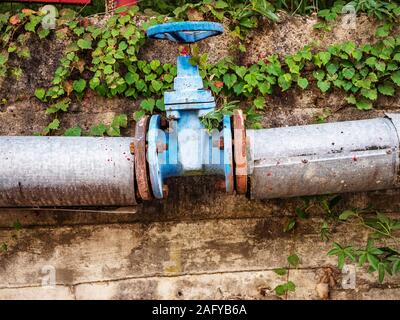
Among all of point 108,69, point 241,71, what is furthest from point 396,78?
point 108,69

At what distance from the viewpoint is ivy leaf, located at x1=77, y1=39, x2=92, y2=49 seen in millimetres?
3010

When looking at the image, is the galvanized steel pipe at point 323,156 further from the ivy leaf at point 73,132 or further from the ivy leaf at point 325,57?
the ivy leaf at point 73,132

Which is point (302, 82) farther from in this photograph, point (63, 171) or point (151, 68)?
point (63, 171)

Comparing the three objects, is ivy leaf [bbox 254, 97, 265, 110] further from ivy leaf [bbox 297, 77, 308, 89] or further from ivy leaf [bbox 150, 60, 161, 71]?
ivy leaf [bbox 150, 60, 161, 71]

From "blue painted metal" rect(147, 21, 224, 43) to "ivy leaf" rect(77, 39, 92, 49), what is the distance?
0.73 meters

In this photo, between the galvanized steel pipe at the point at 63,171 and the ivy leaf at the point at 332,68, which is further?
the ivy leaf at the point at 332,68

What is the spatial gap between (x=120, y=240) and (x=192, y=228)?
19.3 inches

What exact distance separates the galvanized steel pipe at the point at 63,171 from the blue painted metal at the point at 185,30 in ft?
2.05

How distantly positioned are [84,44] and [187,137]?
1.06 metres

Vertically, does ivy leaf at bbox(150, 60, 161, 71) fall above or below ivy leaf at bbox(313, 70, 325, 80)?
above

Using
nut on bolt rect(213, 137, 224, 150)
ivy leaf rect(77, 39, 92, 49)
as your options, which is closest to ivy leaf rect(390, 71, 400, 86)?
nut on bolt rect(213, 137, 224, 150)

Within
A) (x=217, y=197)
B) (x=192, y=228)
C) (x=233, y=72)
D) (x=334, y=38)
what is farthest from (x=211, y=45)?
(x=192, y=228)

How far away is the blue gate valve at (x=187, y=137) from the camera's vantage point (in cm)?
244

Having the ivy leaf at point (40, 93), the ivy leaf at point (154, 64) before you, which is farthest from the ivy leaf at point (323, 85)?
the ivy leaf at point (40, 93)
